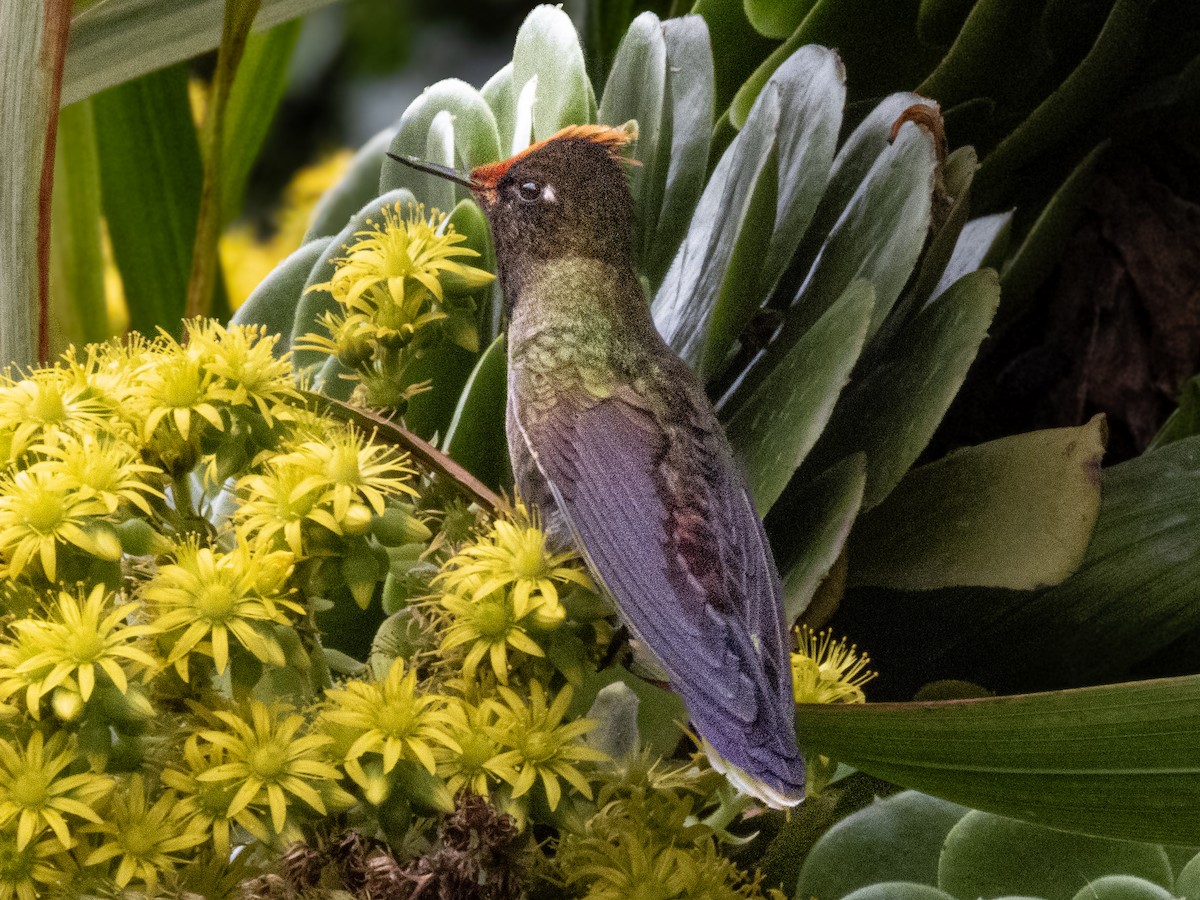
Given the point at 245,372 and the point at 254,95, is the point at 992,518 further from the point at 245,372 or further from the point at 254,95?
the point at 254,95

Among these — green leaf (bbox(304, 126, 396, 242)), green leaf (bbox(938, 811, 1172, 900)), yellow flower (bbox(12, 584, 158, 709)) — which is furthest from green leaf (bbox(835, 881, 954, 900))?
green leaf (bbox(304, 126, 396, 242))

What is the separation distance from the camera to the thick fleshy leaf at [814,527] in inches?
19.4

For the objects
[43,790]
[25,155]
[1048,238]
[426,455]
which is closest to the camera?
[43,790]

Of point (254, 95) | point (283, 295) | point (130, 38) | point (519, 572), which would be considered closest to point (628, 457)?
point (519, 572)

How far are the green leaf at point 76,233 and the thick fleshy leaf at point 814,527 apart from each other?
1.91ft

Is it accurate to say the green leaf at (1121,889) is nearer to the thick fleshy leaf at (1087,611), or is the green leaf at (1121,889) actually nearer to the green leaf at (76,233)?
the thick fleshy leaf at (1087,611)

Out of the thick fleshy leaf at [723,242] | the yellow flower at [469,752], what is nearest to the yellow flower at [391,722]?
the yellow flower at [469,752]

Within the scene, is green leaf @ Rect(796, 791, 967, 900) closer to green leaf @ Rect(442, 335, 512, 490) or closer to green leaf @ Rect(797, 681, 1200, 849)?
green leaf @ Rect(797, 681, 1200, 849)

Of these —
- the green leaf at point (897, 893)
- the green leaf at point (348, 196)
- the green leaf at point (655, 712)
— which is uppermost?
the green leaf at point (348, 196)

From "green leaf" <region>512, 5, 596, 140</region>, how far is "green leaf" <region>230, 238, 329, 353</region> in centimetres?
14

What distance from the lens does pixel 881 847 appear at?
1.62 ft

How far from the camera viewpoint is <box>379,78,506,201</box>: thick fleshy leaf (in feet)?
2.10

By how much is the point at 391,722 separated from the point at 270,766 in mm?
39

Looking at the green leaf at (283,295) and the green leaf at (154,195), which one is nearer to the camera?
the green leaf at (283,295)
